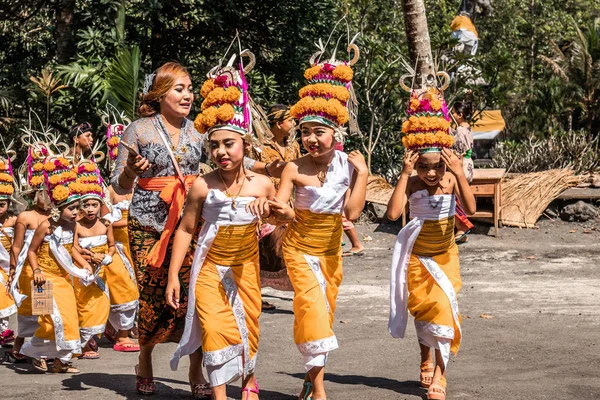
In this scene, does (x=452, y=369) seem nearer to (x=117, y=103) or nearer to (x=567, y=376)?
(x=567, y=376)

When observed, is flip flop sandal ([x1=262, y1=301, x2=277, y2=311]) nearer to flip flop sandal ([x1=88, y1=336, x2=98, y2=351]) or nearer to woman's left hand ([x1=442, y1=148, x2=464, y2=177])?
flip flop sandal ([x1=88, y1=336, x2=98, y2=351])

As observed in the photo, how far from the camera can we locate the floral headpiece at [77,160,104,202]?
757 cm

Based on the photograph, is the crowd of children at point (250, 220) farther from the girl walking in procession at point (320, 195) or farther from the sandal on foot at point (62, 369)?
the sandal on foot at point (62, 369)

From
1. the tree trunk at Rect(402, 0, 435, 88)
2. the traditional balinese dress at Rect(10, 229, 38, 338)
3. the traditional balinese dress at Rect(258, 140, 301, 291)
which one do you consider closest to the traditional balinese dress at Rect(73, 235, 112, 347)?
the traditional balinese dress at Rect(10, 229, 38, 338)

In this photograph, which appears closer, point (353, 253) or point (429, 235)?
point (429, 235)

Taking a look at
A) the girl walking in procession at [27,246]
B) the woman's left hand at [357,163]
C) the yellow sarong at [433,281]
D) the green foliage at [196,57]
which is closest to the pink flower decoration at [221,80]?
the woman's left hand at [357,163]

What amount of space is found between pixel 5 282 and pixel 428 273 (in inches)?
172

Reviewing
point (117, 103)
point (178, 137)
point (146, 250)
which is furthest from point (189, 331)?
point (117, 103)

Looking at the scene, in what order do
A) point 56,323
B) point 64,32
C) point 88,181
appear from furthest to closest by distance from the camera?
1. point 64,32
2. point 88,181
3. point 56,323

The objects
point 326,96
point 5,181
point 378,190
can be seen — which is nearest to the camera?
point 326,96

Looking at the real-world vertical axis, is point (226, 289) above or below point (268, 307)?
above

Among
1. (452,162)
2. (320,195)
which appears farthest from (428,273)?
(320,195)

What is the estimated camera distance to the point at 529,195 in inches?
573

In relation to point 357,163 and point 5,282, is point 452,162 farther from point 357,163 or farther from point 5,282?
point 5,282
